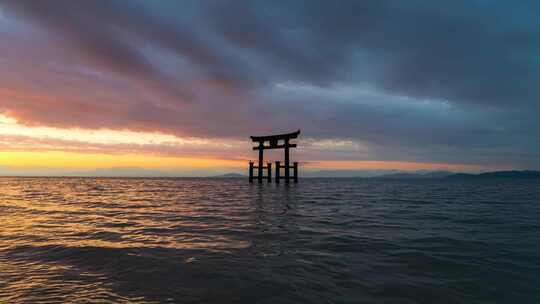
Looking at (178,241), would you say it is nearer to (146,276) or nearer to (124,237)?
(124,237)

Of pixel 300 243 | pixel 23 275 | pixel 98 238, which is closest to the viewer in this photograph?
pixel 23 275

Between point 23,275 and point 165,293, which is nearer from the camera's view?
point 165,293

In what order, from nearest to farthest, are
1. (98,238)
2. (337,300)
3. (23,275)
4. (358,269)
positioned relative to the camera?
(337,300) → (23,275) → (358,269) → (98,238)

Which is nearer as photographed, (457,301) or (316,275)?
(457,301)

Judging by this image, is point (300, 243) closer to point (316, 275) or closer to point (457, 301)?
point (316, 275)

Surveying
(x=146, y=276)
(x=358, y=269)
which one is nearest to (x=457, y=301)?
(x=358, y=269)

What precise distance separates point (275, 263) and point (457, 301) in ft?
8.24

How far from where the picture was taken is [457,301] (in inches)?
142

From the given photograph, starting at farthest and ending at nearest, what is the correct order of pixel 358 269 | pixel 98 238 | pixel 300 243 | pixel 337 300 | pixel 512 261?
pixel 98 238, pixel 300 243, pixel 512 261, pixel 358 269, pixel 337 300

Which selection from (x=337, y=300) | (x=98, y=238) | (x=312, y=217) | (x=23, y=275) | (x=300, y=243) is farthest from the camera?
(x=312, y=217)

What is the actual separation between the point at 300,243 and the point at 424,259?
233 cm

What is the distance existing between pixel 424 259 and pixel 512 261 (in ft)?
4.88

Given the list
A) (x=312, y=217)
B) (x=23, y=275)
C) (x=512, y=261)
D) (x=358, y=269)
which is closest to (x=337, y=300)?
(x=358, y=269)

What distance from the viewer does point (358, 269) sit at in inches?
185
